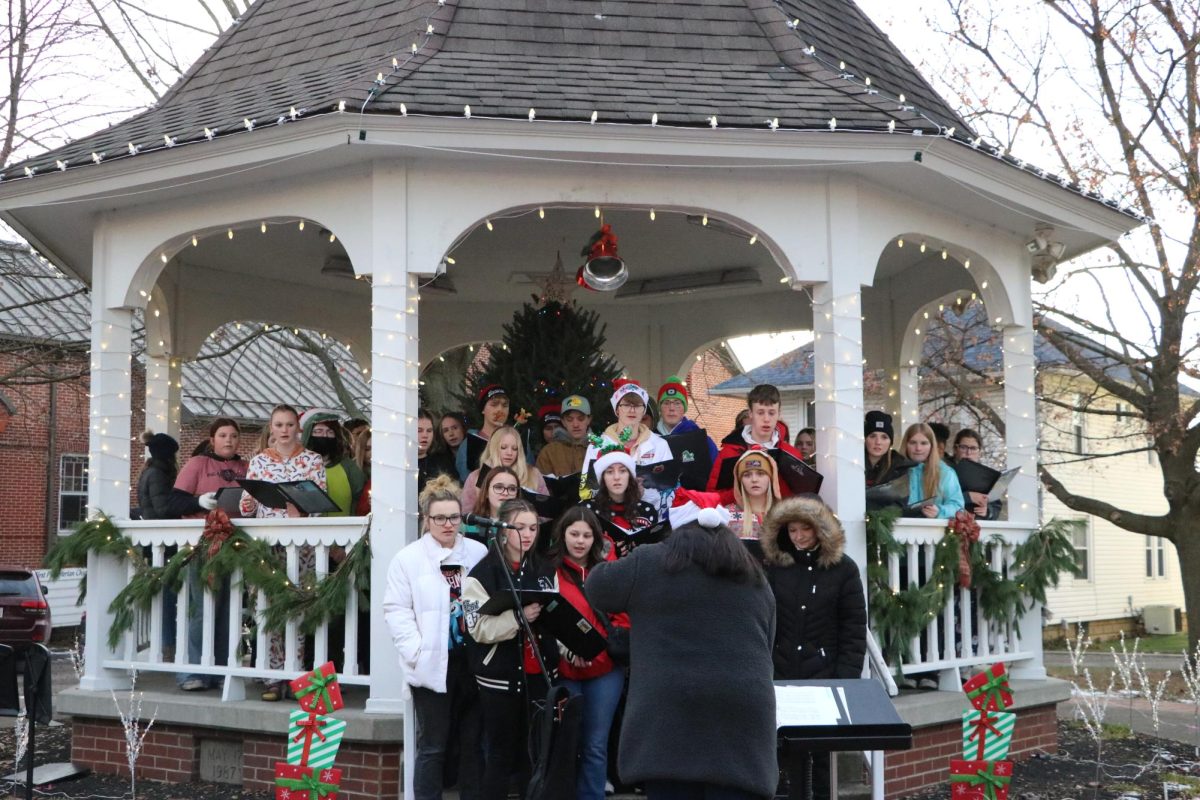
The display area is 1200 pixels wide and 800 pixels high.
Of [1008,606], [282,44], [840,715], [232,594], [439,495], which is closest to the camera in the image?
[840,715]

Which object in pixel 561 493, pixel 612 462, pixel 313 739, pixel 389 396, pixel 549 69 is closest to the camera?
pixel 313 739

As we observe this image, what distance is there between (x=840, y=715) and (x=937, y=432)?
567 centimetres

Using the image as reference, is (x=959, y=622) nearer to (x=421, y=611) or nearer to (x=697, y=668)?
(x=421, y=611)

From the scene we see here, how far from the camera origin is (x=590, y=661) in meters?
6.36

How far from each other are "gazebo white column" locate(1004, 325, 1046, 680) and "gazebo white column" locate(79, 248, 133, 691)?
647 centimetres

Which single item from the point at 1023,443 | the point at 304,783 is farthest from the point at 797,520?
the point at 1023,443

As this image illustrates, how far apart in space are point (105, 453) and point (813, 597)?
5271mm

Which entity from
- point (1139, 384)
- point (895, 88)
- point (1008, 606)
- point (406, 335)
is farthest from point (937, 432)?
point (1139, 384)

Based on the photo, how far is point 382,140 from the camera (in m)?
7.59

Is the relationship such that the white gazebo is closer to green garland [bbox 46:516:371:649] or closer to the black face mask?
green garland [bbox 46:516:371:649]

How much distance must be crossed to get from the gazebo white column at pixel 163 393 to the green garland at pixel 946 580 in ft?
20.2

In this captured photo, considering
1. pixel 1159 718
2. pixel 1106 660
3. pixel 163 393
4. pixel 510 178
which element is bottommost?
pixel 1106 660

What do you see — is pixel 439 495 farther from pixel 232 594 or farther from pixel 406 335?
pixel 232 594

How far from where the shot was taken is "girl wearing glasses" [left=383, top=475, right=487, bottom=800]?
6.52 meters
